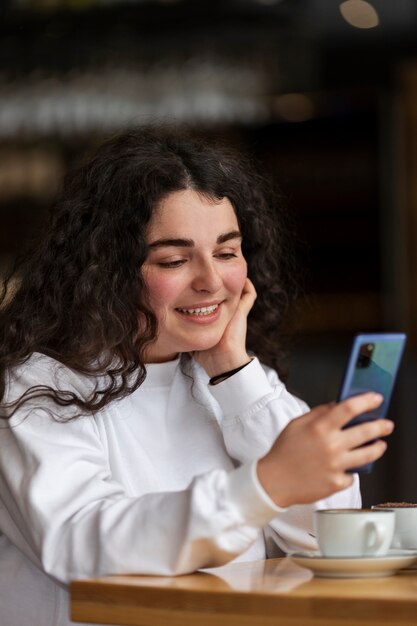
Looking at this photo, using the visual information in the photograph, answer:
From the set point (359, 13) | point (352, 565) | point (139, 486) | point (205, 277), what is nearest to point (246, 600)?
point (352, 565)

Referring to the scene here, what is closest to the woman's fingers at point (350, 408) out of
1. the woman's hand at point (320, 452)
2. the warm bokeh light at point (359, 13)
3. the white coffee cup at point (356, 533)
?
the woman's hand at point (320, 452)

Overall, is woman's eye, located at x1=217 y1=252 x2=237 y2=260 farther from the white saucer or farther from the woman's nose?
the white saucer

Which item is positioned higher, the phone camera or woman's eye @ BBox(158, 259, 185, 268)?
woman's eye @ BBox(158, 259, 185, 268)

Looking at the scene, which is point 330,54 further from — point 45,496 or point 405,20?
point 45,496

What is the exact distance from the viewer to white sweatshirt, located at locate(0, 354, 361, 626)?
1.28 meters

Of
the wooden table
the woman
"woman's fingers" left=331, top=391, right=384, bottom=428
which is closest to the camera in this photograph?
the wooden table

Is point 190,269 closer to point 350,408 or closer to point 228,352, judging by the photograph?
point 228,352

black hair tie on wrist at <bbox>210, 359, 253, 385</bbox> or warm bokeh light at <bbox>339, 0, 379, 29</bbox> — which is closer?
black hair tie on wrist at <bbox>210, 359, 253, 385</bbox>

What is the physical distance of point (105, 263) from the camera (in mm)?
1688

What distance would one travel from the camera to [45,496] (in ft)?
4.53

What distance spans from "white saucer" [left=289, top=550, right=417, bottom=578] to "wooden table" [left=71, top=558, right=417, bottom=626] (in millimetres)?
11

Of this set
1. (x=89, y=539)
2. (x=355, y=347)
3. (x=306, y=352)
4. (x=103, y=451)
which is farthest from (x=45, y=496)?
(x=306, y=352)

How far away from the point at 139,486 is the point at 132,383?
152mm

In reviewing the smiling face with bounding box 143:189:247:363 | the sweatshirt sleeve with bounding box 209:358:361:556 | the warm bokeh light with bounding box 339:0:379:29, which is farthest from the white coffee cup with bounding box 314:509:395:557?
the warm bokeh light with bounding box 339:0:379:29
